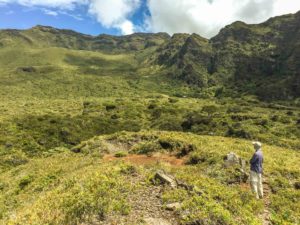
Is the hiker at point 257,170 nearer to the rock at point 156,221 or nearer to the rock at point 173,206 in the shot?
the rock at point 173,206

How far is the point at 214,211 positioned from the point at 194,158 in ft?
27.9

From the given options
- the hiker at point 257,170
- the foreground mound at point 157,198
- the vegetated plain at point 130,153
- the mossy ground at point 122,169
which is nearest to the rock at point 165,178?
the foreground mound at point 157,198

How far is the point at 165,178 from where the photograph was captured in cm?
1423

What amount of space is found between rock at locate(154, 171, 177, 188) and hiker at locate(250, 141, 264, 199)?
3.35 metres

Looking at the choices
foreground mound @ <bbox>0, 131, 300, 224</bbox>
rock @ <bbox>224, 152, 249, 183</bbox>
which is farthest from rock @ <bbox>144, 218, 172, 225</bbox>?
rock @ <bbox>224, 152, 249, 183</bbox>

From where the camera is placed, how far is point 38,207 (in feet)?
42.8

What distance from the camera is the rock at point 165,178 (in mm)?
13969

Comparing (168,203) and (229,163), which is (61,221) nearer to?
(168,203)

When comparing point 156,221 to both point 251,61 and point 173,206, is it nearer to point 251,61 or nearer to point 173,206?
point 173,206

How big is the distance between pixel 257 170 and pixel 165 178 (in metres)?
3.88

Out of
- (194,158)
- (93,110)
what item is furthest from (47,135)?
(194,158)

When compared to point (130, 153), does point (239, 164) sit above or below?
above

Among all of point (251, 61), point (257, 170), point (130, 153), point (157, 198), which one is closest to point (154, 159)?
point (130, 153)

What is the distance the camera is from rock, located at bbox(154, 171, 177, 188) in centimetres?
1397
